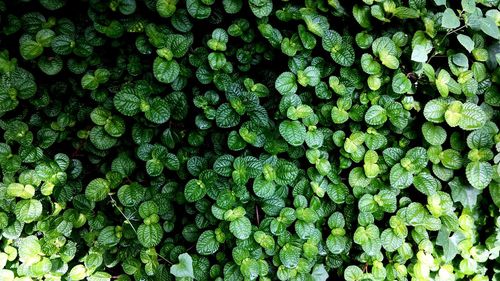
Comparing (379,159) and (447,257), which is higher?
(379,159)

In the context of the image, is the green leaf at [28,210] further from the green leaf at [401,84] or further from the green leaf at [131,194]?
the green leaf at [401,84]

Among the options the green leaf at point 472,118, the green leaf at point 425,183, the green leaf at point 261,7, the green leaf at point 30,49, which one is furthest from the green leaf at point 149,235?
the green leaf at point 472,118

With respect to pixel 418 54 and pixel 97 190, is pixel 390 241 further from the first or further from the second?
pixel 97 190

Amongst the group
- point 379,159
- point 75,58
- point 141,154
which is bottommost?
point 379,159

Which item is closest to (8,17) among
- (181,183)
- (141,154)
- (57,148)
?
(57,148)


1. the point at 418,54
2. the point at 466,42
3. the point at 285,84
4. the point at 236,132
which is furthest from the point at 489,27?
the point at 236,132

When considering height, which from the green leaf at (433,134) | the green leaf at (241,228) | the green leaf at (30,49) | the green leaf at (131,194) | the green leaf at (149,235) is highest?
the green leaf at (30,49)

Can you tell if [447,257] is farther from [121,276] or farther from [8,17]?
[8,17]
